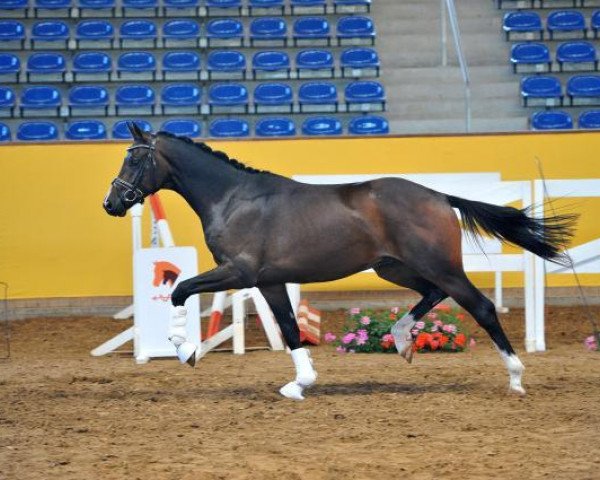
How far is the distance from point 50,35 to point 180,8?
2.44m

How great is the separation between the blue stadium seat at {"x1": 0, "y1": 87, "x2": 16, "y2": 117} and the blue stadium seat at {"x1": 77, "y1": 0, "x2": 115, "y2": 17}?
2.48 metres

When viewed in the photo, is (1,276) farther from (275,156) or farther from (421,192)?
(421,192)

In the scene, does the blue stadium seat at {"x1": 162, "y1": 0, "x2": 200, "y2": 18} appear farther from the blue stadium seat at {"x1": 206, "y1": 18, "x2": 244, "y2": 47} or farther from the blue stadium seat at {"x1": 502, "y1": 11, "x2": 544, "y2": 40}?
the blue stadium seat at {"x1": 502, "y1": 11, "x2": 544, "y2": 40}

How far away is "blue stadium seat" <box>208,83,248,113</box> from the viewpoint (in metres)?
17.9

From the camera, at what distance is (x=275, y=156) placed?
13695 millimetres

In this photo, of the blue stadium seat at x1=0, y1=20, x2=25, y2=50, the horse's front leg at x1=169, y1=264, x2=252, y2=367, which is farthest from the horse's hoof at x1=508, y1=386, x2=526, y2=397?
the blue stadium seat at x1=0, y1=20, x2=25, y2=50

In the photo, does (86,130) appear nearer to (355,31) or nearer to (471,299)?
(355,31)

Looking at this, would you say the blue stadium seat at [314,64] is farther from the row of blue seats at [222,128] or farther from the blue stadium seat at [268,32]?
the row of blue seats at [222,128]

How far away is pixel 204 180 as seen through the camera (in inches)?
341

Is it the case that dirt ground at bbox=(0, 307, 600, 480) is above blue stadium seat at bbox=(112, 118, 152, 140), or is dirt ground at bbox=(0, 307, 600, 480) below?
below

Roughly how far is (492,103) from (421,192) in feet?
35.1

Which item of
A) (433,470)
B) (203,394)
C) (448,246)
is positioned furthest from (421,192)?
(433,470)

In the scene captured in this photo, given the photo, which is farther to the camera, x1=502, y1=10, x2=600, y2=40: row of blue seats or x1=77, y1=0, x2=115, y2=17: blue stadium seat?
x1=502, y1=10, x2=600, y2=40: row of blue seats

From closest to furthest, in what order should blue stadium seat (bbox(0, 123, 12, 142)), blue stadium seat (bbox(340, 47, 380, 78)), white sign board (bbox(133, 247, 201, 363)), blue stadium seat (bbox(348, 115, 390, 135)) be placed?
1. white sign board (bbox(133, 247, 201, 363))
2. blue stadium seat (bbox(0, 123, 12, 142))
3. blue stadium seat (bbox(348, 115, 390, 135))
4. blue stadium seat (bbox(340, 47, 380, 78))
